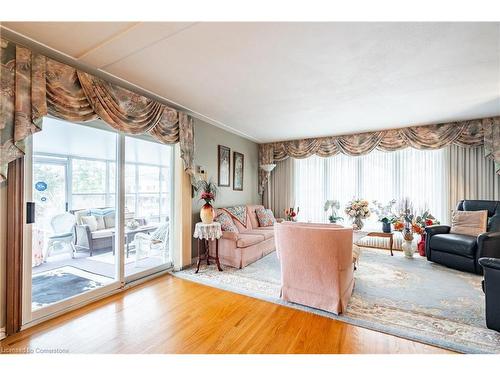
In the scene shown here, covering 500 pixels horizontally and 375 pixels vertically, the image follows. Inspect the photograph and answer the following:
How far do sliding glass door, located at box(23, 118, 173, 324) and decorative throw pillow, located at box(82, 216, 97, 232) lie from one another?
0.04 feet

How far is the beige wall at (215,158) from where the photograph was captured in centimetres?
398

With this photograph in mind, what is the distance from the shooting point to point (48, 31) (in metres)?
1.71

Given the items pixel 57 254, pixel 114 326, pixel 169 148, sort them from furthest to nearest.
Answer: pixel 169 148
pixel 57 254
pixel 114 326

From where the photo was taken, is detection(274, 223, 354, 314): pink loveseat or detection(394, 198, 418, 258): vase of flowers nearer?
detection(274, 223, 354, 314): pink loveseat

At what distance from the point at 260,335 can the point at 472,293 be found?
2.60 metres

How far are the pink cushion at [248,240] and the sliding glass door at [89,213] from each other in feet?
3.87

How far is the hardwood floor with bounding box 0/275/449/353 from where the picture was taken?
1.72m

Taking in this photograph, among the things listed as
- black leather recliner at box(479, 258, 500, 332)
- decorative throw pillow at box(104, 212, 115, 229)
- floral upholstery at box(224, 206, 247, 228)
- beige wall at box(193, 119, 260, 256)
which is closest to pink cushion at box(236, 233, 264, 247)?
floral upholstery at box(224, 206, 247, 228)

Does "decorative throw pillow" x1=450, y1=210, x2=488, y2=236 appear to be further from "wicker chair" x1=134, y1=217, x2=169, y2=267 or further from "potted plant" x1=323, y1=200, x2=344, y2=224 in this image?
"wicker chair" x1=134, y1=217, x2=169, y2=267

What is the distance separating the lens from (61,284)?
2.60 meters

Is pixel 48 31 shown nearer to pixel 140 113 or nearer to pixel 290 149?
pixel 140 113

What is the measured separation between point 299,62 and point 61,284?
359 cm

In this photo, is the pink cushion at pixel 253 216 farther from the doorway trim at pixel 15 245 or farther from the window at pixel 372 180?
the doorway trim at pixel 15 245
